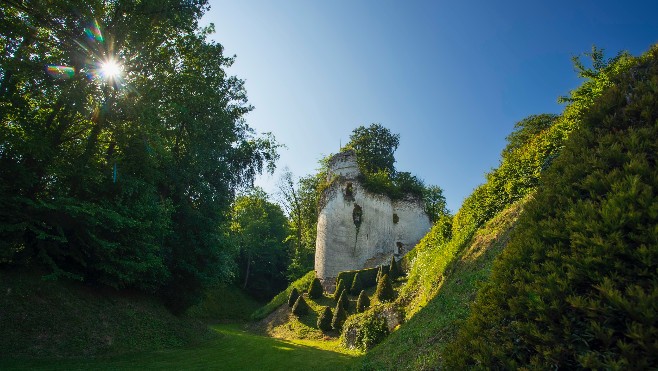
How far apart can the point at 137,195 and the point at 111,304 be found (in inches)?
172

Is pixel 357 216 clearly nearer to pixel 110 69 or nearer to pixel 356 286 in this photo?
pixel 356 286

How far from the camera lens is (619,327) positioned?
257 cm

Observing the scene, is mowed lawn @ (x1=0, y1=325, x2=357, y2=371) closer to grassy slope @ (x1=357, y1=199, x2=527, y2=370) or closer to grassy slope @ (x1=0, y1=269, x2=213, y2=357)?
grassy slope @ (x1=0, y1=269, x2=213, y2=357)

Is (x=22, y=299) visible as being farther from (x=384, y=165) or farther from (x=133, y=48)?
(x=384, y=165)

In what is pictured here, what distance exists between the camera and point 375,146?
4941cm

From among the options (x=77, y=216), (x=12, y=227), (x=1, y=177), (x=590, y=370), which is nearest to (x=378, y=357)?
(x=590, y=370)

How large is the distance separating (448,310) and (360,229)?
25.1 meters

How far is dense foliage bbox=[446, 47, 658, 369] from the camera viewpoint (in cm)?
252

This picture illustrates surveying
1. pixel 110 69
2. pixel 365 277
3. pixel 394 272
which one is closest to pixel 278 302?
pixel 365 277

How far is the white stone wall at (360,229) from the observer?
33.0 metres

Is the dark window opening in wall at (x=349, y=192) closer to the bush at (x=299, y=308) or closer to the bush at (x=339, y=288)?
the bush at (x=339, y=288)

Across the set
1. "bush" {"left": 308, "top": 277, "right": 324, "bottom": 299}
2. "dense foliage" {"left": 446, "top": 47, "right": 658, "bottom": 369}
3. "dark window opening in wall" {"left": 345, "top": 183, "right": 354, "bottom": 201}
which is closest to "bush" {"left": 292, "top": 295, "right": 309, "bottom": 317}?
"bush" {"left": 308, "top": 277, "right": 324, "bottom": 299}

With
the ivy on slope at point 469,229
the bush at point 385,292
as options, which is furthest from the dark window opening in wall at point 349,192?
the ivy on slope at point 469,229

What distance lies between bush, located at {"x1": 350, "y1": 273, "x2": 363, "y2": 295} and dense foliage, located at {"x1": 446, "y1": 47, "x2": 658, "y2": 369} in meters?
24.1
